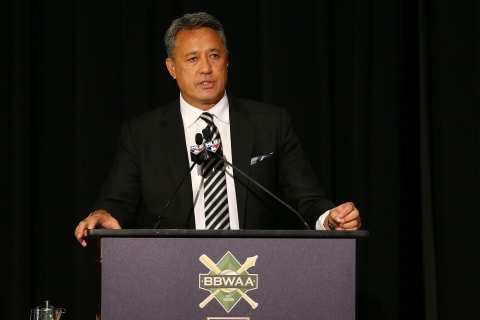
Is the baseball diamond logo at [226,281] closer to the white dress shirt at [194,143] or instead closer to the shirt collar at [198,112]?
the white dress shirt at [194,143]

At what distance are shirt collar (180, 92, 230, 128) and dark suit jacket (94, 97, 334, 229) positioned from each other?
0.02 meters

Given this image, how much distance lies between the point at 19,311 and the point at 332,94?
1.71 metres

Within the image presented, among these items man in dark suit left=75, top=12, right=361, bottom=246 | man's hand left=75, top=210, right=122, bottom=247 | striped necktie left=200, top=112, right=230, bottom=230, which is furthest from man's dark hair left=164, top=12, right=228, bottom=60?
man's hand left=75, top=210, right=122, bottom=247

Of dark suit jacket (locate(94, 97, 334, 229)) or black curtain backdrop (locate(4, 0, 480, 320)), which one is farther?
black curtain backdrop (locate(4, 0, 480, 320))

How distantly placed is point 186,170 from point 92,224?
1.96 feet

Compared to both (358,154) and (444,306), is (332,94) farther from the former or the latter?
(444,306)

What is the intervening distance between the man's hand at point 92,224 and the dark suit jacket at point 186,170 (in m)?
0.39

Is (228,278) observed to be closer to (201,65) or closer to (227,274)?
(227,274)

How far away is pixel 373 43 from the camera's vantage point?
3.54 meters

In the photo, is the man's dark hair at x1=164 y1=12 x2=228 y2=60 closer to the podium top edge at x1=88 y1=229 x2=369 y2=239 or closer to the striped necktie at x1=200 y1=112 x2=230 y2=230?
the striped necktie at x1=200 y1=112 x2=230 y2=230

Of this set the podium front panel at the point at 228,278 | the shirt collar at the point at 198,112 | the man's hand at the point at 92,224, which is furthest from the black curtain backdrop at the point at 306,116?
the podium front panel at the point at 228,278

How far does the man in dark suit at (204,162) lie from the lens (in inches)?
102

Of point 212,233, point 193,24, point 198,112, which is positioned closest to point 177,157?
point 198,112

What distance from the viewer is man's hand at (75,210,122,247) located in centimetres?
203
